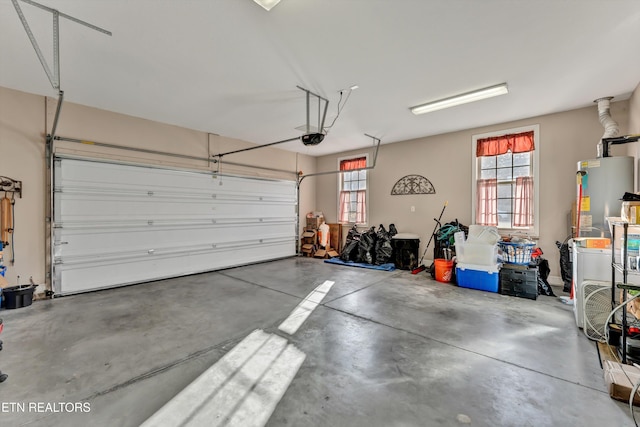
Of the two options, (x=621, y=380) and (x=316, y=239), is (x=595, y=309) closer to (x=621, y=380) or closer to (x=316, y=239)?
(x=621, y=380)

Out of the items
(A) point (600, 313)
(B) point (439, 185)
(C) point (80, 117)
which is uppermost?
(C) point (80, 117)

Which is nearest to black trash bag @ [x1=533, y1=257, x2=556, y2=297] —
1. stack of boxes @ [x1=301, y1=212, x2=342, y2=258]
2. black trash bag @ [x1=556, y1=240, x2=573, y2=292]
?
black trash bag @ [x1=556, y1=240, x2=573, y2=292]

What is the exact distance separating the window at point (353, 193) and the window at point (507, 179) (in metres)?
2.79

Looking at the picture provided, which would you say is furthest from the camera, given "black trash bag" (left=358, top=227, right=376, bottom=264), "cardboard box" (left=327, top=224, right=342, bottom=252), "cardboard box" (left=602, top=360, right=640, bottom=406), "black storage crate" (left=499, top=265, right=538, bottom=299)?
"cardboard box" (left=327, top=224, right=342, bottom=252)

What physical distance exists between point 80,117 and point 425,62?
523 cm

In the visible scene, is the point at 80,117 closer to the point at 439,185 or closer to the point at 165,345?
the point at 165,345

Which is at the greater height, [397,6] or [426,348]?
[397,6]

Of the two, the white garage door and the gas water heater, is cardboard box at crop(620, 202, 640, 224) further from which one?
the white garage door

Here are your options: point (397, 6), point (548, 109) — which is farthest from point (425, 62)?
point (548, 109)

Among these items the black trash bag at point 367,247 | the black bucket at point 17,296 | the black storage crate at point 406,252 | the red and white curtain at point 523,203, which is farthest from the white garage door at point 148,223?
the red and white curtain at point 523,203

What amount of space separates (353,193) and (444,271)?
3536 millimetres

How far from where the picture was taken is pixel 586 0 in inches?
86.9

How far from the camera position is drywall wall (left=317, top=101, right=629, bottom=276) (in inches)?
181

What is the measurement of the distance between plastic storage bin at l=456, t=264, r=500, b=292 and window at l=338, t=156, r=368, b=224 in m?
3.18
